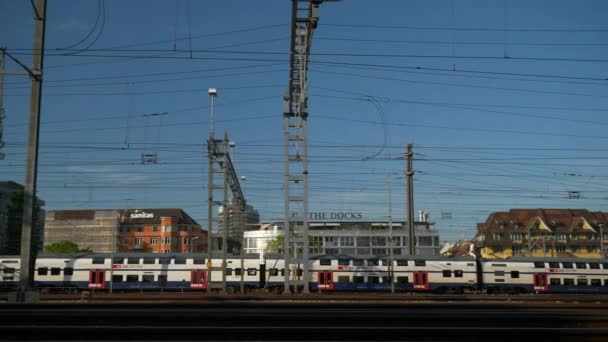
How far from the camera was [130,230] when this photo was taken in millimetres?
120438

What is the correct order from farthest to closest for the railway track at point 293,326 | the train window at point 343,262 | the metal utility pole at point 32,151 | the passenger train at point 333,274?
1. the train window at point 343,262
2. the passenger train at point 333,274
3. the metal utility pole at point 32,151
4. the railway track at point 293,326

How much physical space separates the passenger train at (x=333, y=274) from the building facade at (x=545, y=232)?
1897 inches

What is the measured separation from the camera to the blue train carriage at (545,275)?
148 ft

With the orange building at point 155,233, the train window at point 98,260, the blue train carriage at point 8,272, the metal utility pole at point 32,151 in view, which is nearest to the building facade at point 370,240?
the orange building at point 155,233

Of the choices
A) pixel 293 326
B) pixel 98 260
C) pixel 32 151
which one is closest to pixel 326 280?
pixel 98 260

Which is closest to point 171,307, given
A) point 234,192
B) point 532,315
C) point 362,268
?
point 532,315

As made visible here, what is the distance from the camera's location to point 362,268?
45281 mm

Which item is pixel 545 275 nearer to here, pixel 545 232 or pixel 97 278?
pixel 97 278

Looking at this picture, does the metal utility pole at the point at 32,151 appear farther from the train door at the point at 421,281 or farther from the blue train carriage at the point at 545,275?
the blue train carriage at the point at 545,275

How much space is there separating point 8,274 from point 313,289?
25.3m

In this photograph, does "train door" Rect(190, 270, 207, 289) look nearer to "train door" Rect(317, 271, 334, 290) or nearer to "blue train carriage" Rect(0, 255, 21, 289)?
"train door" Rect(317, 271, 334, 290)

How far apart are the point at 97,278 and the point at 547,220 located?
83.2 meters

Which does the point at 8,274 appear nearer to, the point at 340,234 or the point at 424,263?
the point at 424,263

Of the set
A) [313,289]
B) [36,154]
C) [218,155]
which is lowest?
[313,289]
